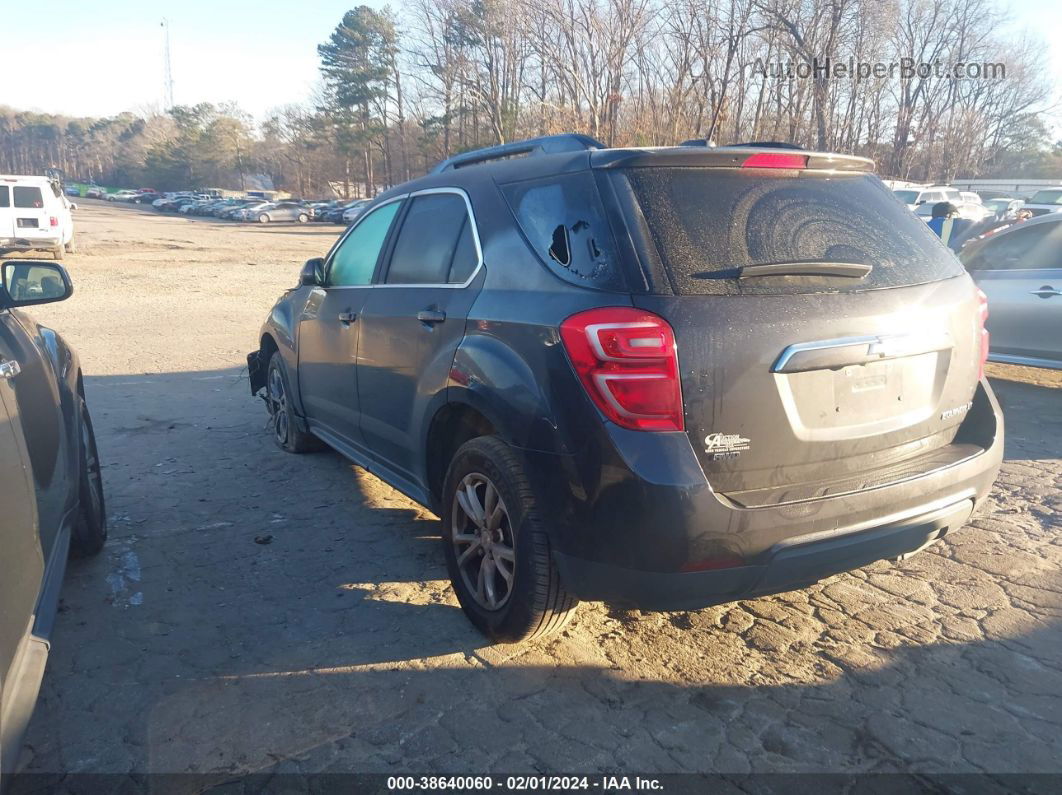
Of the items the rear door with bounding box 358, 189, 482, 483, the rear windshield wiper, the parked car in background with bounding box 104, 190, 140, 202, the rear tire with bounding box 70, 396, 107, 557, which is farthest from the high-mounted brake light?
the parked car in background with bounding box 104, 190, 140, 202

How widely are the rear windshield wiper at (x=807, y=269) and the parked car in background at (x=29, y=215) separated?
77.0 feet

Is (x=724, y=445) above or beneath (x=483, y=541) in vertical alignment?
above

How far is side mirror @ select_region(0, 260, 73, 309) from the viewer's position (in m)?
3.47

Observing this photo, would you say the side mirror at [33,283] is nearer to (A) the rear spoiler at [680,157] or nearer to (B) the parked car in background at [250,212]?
(A) the rear spoiler at [680,157]

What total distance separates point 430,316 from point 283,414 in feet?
8.89

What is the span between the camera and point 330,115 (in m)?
66.2

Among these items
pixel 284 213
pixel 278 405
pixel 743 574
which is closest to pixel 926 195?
pixel 278 405

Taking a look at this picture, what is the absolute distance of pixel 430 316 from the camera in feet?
11.5

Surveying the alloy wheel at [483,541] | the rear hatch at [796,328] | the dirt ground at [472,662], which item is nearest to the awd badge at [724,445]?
the rear hatch at [796,328]

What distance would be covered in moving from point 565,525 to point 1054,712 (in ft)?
5.96

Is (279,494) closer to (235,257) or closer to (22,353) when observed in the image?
(22,353)

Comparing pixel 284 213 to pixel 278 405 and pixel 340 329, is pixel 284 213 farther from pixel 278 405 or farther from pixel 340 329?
pixel 340 329

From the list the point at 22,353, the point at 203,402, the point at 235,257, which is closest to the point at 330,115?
the point at 235,257

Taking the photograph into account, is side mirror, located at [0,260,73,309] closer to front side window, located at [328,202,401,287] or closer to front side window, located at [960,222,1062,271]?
front side window, located at [328,202,401,287]
